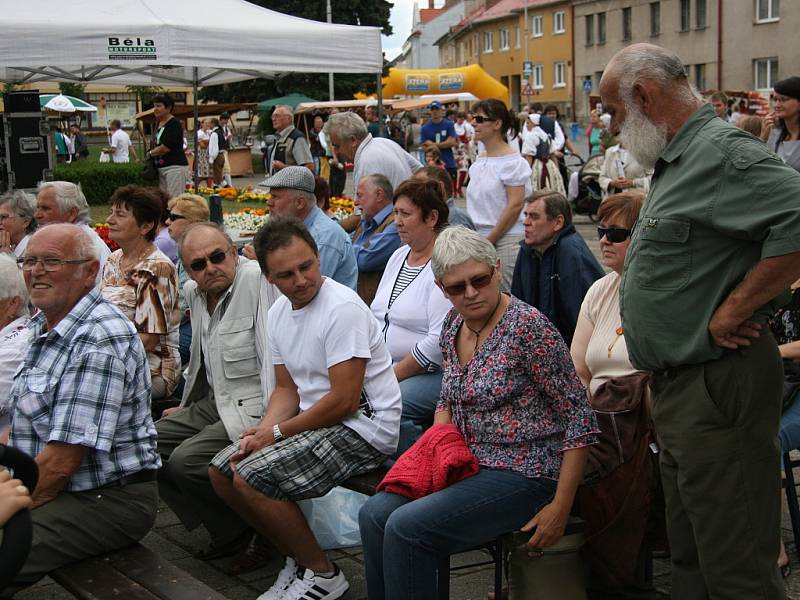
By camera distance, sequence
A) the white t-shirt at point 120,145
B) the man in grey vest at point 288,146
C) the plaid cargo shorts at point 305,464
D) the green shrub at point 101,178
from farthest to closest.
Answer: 1. the white t-shirt at point 120,145
2. the green shrub at point 101,178
3. the man in grey vest at point 288,146
4. the plaid cargo shorts at point 305,464

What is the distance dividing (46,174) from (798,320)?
9031 millimetres

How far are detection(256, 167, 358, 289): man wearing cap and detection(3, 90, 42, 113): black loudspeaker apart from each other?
607 centimetres

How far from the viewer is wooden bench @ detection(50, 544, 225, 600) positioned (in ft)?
11.1

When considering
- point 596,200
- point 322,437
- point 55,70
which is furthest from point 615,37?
point 322,437

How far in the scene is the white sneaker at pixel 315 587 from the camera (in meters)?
3.94

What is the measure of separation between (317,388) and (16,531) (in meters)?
2.02

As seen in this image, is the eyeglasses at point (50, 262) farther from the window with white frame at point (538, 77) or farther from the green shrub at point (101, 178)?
the window with white frame at point (538, 77)

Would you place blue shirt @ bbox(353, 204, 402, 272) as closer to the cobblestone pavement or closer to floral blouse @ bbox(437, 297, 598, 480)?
the cobblestone pavement

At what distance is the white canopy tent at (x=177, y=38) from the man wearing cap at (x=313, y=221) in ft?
9.87

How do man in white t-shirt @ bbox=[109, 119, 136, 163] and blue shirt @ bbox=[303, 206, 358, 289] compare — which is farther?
man in white t-shirt @ bbox=[109, 119, 136, 163]

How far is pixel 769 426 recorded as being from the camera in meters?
2.92

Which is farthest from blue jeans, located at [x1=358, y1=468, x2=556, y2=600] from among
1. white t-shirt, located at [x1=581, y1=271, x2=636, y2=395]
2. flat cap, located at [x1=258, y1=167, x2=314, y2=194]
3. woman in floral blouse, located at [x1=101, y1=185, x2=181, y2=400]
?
flat cap, located at [x1=258, y1=167, x2=314, y2=194]

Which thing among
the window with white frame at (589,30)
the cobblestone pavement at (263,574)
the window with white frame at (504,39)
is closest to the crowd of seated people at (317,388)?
the cobblestone pavement at (263,574)

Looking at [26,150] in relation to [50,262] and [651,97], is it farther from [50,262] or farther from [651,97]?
[651,97]
